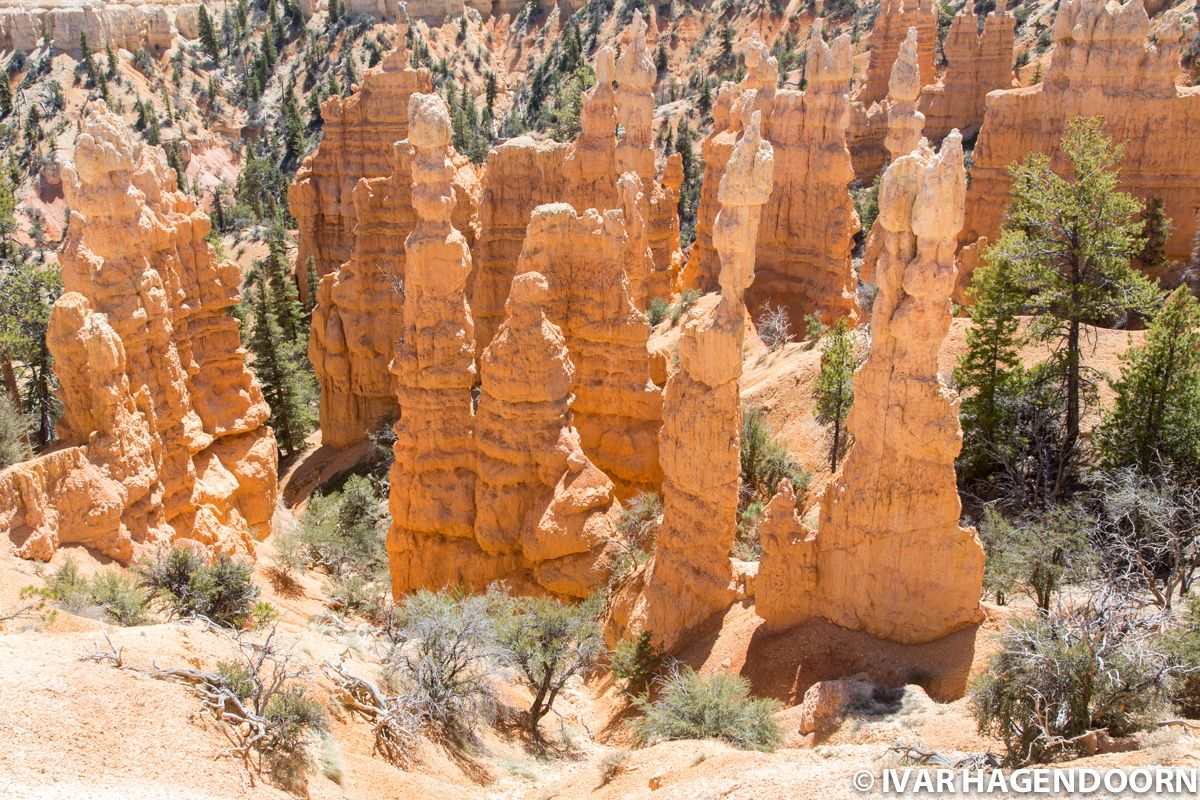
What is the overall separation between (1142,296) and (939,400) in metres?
10.5

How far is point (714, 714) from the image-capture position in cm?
1298

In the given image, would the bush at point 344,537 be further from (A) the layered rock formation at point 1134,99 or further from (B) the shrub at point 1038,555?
(A) the layered rock formation at point 1134,99

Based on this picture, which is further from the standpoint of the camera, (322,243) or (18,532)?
(322,243)

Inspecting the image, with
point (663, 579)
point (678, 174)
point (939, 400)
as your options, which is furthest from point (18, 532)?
point (678, 174)

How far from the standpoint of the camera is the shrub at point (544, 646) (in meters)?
14.9

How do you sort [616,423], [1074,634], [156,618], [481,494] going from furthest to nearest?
[616,423] < [481,494] < [156,618] < [1074,634]

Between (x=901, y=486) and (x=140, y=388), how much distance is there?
1393cm

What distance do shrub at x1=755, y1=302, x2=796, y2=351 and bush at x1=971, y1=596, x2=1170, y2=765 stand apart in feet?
61.8

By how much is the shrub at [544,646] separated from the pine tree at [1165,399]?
1131cm

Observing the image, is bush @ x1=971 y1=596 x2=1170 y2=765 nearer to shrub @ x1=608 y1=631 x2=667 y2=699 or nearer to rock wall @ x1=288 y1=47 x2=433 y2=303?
shrub @ x1=608 y1=631 x2=667 y2=699

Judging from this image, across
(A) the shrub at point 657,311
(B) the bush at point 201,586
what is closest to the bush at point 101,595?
(B) the bush at point 201,586

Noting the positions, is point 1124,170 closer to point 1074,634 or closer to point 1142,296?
point 1142,296

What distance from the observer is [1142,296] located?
68.1ft

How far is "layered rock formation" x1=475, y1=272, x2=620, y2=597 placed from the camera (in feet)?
59.0
